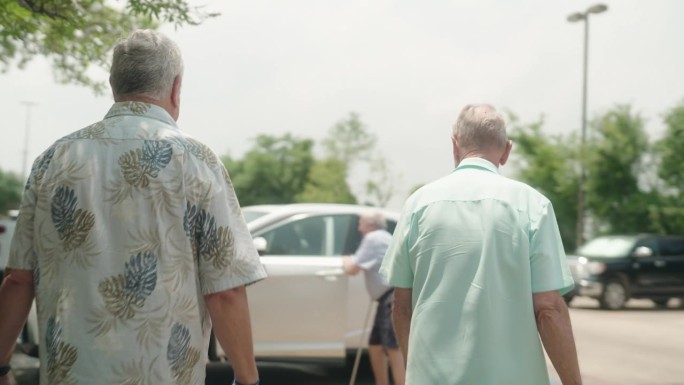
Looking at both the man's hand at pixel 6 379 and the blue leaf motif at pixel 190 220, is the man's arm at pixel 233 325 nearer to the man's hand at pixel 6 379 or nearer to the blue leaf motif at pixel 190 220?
the blue leaf motif at pixel 190 220

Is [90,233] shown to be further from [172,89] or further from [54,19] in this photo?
[54,19]

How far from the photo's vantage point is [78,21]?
8.65 meters

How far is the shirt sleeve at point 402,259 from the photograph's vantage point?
3453mm

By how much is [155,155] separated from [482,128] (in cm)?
134

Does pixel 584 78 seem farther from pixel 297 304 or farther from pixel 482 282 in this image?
pixel 482 282

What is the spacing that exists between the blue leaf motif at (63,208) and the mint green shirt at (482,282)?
48.2 inches

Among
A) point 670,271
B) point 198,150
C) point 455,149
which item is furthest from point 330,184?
point 198,150

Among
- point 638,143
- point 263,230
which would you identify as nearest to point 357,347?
point 263,230

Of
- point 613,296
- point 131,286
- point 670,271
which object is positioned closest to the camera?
point 131,286

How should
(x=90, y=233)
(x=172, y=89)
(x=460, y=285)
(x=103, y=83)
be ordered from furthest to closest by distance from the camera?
(x=103, y=83), (x=460, y=285), (x=172, y=89), (x=90, y=233)

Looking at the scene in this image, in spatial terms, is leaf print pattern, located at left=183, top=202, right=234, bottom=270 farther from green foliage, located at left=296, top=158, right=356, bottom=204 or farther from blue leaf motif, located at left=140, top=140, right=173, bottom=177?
green foliage, located at left=296, top=158, right=356, bottom=204

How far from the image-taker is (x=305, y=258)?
29.8 feet

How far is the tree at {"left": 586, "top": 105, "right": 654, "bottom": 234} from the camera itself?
A: 34688mm

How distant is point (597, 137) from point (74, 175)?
3451 cm
